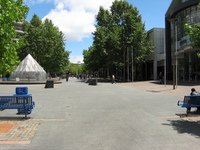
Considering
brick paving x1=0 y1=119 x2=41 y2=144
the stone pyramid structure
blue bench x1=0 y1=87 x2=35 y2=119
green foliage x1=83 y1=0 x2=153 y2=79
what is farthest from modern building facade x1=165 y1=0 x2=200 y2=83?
brick paving x1=0 y1=119 x2=41 y2=144

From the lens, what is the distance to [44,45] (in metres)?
54.9

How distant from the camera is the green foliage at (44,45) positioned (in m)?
53.6

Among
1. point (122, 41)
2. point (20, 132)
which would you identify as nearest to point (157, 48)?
point (122, 41)

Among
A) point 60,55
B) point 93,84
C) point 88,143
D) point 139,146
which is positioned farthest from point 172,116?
point 60,55

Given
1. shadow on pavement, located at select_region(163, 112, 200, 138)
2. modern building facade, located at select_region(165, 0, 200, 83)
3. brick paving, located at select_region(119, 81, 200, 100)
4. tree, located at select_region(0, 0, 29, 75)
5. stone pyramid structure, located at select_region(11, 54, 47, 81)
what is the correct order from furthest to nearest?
stone pyramid structure, located at select_region(11, 54, 47, 81), modern building facade, located at select_region(165, 0, 200, 83), brick paving, located at select_region(119, 81, 200, 100), tree, located at select_region(0, 0, 29, 75), shadow on pavement, located at select_region(163, 112, 200, 138)

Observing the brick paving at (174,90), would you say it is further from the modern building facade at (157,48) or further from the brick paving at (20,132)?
the modern building facade at (157,48)

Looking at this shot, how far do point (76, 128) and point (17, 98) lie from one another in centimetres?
269

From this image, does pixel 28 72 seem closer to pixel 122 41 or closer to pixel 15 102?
pixel 122 41

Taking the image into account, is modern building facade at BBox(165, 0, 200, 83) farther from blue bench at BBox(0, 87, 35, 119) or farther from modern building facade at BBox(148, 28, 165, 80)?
blue bench at BBox(0, 87, 35, 119)

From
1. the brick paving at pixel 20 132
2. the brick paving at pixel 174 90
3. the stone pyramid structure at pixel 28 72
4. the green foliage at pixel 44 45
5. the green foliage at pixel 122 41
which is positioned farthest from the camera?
the green foliage at pixel 44 45

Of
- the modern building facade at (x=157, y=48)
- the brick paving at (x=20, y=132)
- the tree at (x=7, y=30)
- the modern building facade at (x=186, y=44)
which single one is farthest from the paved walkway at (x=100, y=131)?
the modern building facade at (x=157, y=48)

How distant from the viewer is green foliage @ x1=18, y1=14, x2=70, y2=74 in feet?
176

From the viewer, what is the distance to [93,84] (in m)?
28.5

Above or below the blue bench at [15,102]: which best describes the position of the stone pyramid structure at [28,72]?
above
